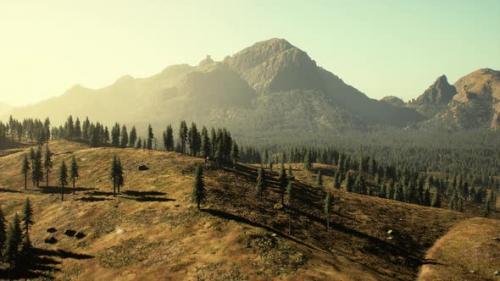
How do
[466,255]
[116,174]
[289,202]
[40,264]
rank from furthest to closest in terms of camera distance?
[116,174]
[289,202]
[466,255]
[40,264]

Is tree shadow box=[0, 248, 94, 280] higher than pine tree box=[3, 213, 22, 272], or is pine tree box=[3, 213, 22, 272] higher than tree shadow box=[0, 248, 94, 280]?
pine tree box=[3, 213, 22, 272]

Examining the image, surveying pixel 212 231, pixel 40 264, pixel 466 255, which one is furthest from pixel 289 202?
pixel 40 264

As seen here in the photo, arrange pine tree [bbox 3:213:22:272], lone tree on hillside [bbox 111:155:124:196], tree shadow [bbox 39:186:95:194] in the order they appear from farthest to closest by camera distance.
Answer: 1. tree shadow [bbox 39:186:95:194]
2. lone tree on hillside [bbox 111:155:124:196]
3. pine tree [bbox 3:213:22:272]

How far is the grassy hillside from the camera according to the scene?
8244 centimetres

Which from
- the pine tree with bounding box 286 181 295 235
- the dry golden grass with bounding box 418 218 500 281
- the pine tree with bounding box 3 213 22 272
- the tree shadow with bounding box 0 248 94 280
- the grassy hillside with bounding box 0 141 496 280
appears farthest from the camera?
the pine tree with bounding box 286 181 295 235

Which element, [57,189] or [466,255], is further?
[57,189]

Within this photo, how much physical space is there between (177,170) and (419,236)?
3246 inches

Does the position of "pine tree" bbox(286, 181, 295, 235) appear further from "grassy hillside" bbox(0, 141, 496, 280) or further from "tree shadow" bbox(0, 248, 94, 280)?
"tree shadow" bbox(0, 248, 94, 280)

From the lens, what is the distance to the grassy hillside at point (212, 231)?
82.4 metres

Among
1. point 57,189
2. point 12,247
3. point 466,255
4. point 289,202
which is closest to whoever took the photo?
point 12,247

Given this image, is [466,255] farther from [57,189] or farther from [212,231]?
[57,189]

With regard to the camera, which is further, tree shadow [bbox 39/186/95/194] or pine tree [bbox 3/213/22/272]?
tree shadow [bbox 39/186/95/194]

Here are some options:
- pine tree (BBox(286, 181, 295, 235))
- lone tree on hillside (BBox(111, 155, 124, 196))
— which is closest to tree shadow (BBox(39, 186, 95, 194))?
lone tree on hillside (BBox(111, 155, 124, 196))

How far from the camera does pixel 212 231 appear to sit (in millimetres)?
95625
